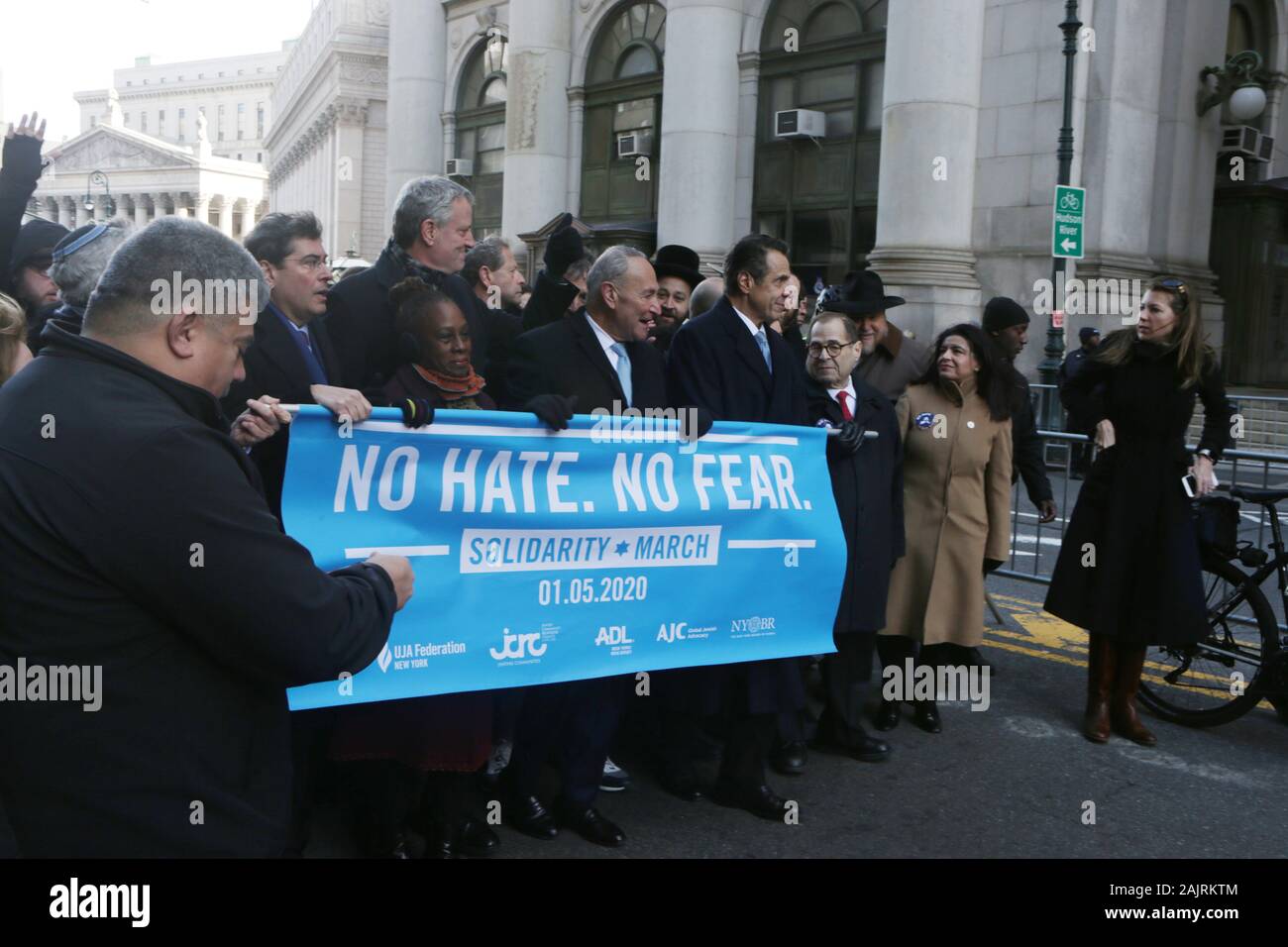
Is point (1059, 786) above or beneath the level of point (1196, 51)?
beneath

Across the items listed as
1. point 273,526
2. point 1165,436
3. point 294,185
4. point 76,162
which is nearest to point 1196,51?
point 1165,436

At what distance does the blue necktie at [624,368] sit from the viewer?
16.1ft

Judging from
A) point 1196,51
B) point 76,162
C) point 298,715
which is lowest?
point 298,715

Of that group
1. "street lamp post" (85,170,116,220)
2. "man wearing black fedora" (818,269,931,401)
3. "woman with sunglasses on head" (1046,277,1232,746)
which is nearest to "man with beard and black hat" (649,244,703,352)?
"man wearing black fedora" (818,269,931,401)

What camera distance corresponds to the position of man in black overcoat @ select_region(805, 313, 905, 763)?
5.36 m

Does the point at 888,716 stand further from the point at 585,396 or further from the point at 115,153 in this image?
the point at 115,153

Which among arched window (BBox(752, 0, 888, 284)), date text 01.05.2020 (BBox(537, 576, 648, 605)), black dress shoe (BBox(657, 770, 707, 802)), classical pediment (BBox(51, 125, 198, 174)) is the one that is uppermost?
classical pediment (BBox(51, 125, 198, 174))

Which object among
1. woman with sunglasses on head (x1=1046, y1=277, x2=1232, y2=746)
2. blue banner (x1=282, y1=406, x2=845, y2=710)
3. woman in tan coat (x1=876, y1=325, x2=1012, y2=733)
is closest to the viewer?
blue banner (x1=282, y1=406, x2=845, y2=710)

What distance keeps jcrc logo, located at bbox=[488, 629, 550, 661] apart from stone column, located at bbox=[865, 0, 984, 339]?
14266 mm

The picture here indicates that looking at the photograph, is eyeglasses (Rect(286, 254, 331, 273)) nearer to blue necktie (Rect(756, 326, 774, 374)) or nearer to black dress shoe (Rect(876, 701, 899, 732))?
blue necktie (Rect(756, 326, 774, 374))

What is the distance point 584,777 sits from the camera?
179 inches

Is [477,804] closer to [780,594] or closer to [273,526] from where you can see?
[780,594]

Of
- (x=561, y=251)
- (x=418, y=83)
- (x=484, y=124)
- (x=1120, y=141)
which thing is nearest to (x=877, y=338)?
(x=561, y=251)

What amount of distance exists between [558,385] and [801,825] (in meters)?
1.97
